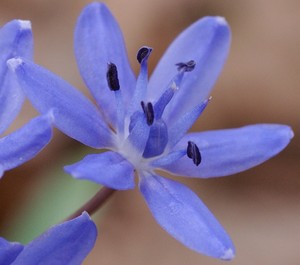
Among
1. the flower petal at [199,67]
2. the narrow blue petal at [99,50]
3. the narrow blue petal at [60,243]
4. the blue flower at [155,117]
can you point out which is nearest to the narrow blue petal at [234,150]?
the blue flower at [155,117]

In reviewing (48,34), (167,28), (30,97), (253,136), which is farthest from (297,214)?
(30,97)

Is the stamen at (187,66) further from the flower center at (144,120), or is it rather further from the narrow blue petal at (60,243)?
the narrow blue petal at (60,243)

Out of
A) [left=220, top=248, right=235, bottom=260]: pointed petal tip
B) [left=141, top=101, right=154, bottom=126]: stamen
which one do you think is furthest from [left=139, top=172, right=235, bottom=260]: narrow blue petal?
[left=141, top=101, right=154, bottom=126]: stamen

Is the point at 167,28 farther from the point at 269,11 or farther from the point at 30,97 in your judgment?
the point at 30,97

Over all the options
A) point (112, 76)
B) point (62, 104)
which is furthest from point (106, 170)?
point (112, 76)

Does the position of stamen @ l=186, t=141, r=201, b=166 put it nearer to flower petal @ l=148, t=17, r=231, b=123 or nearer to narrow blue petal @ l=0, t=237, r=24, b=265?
flower petal @ l=148, t=17, r=231, b=123

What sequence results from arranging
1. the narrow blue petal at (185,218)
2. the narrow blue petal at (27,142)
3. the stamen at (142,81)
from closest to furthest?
the narrow blue petal at (27,142)
the narrow blue petal at (185,218)
the stamen at (142,81)

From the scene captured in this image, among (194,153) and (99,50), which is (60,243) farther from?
(99,50)

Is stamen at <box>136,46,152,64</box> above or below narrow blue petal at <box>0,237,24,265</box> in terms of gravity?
above
